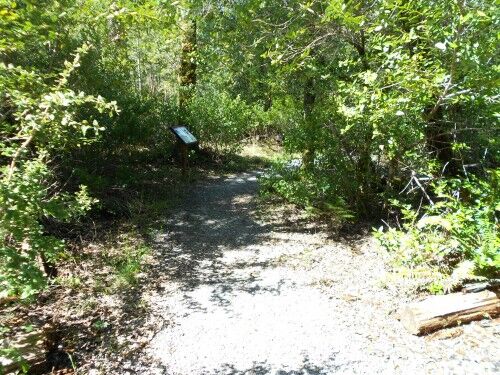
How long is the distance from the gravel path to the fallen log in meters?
0.10

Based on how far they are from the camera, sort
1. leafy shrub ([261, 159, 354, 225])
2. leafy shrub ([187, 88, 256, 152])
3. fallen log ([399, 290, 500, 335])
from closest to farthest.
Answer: fallen log ([399, 290, 500, 335]) → leafy shrub ([261, 159, 354, 225]) → leafy shrub ([187, 88, 256, 152])

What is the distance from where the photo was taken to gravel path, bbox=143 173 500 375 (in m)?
3.43

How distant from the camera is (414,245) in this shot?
4.22 metres

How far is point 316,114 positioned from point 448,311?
12.8 ft

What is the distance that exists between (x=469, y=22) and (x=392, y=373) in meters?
3.64

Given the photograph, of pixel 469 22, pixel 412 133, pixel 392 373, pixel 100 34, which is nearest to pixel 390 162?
pixel 412 133

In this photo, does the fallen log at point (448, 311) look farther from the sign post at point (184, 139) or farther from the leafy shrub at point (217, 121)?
the leafy shrub at point (217, 121)

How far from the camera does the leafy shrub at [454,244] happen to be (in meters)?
3.90

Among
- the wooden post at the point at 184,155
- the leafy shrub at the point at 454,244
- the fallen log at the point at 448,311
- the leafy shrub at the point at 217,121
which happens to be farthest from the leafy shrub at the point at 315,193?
the leafy shrub at the point at 217,121

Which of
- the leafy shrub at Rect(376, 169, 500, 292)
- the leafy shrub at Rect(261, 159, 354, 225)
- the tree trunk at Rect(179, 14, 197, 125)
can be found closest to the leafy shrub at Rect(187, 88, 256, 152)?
the tree trunk at Rect(179, 14, 197, 125)

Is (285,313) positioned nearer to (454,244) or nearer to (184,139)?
(454,244)

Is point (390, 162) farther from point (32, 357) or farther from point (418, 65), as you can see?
point (32, 357)

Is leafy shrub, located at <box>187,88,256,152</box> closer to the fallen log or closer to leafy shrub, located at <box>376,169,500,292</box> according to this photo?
leafy shrub, located at <box>376,169,500,292</box>

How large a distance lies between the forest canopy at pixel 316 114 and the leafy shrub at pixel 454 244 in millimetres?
20
